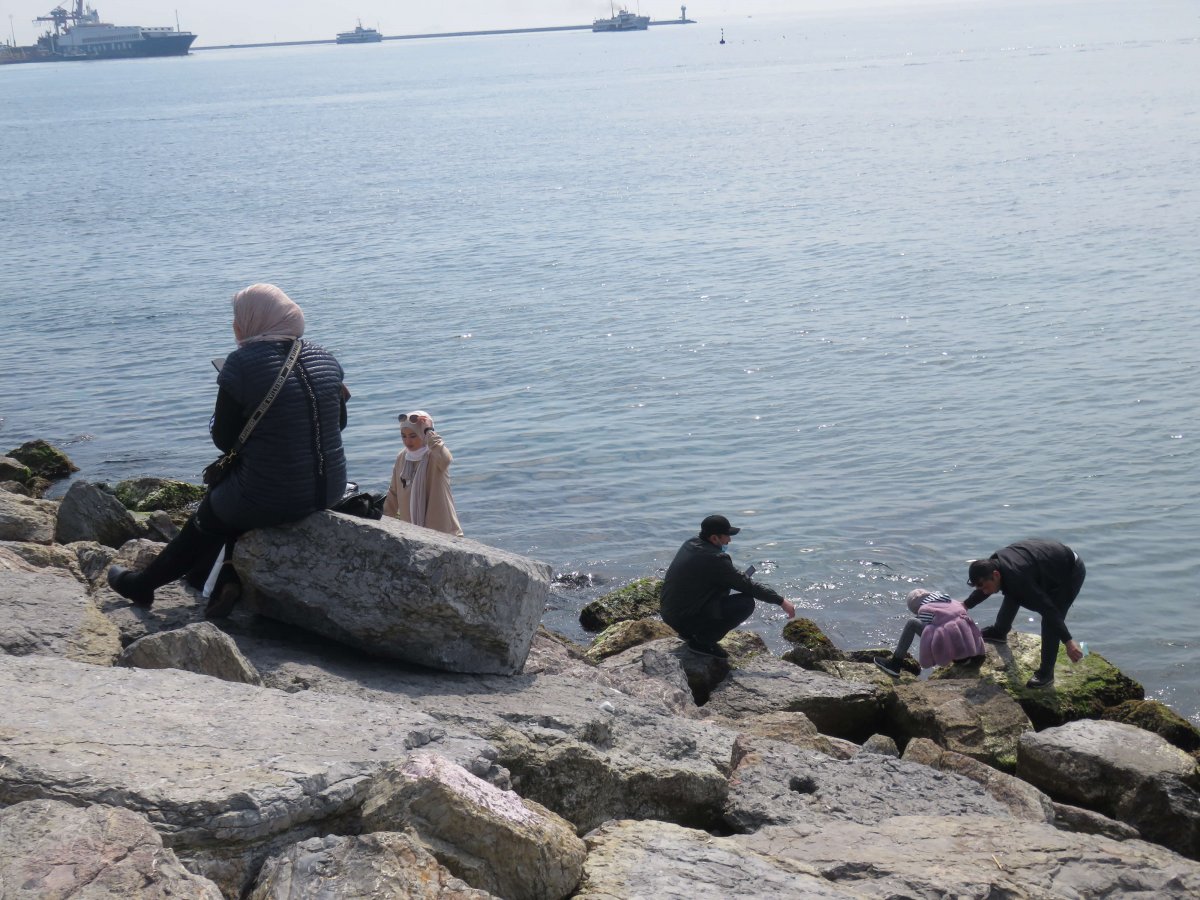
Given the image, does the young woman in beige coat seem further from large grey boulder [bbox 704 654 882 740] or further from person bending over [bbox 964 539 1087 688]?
person bending over [bbox 964 539 1087 688]

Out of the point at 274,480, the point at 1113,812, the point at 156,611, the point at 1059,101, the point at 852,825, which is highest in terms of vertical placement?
the point at 1059,101

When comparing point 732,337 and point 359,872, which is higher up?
point 359,872

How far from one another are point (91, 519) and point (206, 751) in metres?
8.89

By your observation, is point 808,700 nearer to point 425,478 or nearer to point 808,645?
point 808,645

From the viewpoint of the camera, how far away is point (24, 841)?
416cm

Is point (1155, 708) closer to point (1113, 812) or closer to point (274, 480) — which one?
point (1113, 812)

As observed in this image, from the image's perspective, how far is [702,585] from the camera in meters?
11.2

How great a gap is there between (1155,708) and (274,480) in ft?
24.4

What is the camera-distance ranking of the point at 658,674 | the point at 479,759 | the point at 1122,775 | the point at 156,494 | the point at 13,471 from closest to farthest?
the point at 479,759, the point at 1122,775, the point at 658,674, the point at 156,494, the point at 13,471

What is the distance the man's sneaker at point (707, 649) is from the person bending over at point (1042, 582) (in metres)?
2.33

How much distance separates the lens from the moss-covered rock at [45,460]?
19.5 metres

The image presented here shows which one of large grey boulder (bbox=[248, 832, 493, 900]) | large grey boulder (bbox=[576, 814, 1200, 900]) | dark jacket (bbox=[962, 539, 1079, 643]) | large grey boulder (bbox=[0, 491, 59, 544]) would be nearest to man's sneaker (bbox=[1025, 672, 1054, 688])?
dark jacket (bbox=[962, 539, 1079, 643])

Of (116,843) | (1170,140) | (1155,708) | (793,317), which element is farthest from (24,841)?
(1170,140)

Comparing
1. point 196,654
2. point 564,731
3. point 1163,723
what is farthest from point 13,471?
point 1163,723
